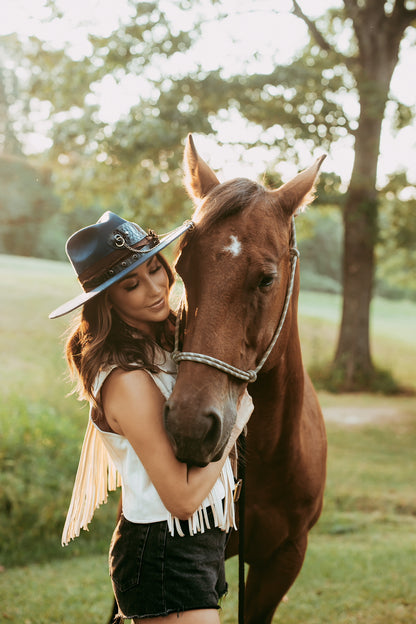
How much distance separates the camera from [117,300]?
1.99 m

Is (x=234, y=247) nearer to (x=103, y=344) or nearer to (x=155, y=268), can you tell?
(x=155, y=268)

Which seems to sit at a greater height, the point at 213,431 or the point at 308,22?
the point at 308,22

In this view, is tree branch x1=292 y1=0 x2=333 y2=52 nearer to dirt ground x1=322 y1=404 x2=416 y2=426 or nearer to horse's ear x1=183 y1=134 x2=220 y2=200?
dirt ground x1=322 y1=404 x2=416 y2=426

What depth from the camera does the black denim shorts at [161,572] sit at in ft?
5.49

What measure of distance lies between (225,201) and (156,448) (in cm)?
84

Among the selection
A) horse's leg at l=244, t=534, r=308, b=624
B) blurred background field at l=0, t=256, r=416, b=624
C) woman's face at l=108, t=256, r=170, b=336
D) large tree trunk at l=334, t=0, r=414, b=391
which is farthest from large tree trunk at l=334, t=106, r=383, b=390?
woman's face at l=108, t=256, r=170, b=336

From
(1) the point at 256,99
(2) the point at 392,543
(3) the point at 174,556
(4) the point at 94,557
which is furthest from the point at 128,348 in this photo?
(1) the point at 256,99

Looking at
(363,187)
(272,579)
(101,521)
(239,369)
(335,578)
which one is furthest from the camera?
(363,187)

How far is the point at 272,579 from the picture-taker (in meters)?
2.72

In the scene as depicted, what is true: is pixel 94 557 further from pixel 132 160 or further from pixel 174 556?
pixel 132 160

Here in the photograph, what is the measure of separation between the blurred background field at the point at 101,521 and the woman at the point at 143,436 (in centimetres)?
192

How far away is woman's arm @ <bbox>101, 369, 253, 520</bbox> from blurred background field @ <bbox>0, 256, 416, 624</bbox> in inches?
83.5

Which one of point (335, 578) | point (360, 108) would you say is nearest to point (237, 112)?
point (360, 108)

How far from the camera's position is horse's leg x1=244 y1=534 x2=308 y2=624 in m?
2.71
